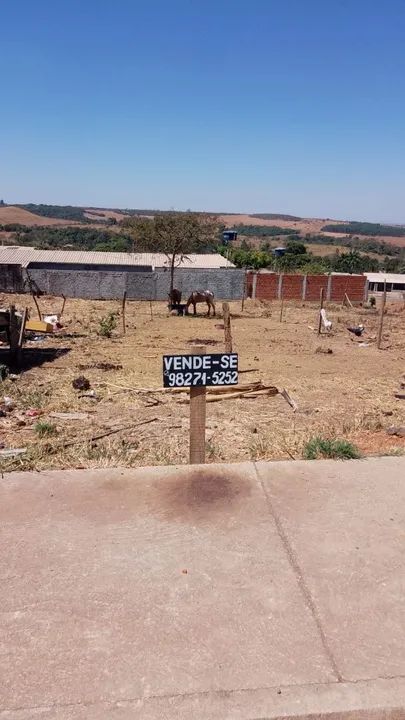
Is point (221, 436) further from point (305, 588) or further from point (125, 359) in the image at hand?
point (125, 359)

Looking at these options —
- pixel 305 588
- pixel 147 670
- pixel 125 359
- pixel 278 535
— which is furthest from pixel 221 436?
pixel 125 359

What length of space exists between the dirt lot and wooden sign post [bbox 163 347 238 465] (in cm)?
51

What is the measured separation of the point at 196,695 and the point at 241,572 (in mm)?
899

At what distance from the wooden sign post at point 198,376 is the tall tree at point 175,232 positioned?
72.1ft

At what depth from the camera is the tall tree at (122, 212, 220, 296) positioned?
86.2 ft

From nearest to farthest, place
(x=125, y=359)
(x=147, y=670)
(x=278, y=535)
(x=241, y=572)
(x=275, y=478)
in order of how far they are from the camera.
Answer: (x=147, y=670) → (x=241, y=572) → (x=278, y=535) → (x=275, y=478) → (x=125, y=359)

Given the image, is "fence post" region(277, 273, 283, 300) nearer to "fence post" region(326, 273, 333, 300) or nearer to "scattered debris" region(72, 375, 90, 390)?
"fence post" region(326, 273, 333, 300)

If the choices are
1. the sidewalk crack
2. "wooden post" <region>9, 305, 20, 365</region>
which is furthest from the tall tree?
the sidewalk crack

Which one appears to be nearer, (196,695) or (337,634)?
(196,695)

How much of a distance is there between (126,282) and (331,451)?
26.2 metres

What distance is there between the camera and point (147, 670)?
8.26 ft

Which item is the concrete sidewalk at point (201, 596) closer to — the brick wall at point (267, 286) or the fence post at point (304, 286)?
the brick wall at point (267, 286)

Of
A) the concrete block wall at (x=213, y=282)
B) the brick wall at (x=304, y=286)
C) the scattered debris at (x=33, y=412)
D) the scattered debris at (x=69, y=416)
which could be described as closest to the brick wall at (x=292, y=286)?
the brick wall at (x=304, y=286)

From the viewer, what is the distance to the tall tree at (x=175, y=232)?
26.3m
